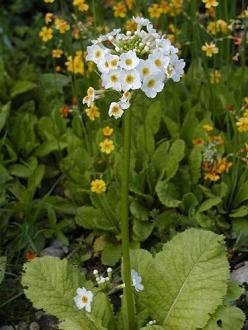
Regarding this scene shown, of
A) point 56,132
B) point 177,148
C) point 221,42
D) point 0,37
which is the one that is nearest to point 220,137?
point 177,148

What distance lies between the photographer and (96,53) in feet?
8.89

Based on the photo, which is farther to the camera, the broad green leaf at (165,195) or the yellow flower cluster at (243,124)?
the broad green leaf at (165,195)

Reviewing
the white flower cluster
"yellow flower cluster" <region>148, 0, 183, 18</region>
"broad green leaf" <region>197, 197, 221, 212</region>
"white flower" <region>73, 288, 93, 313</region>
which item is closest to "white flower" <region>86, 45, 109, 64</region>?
the white flower cluster

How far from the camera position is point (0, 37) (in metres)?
5.49

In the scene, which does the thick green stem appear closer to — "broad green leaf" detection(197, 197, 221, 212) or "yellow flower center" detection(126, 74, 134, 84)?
"yellow flower center" detection(126, 74, 134, 84)

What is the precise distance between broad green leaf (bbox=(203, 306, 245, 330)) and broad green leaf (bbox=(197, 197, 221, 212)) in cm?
77

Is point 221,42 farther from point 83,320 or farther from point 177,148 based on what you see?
point 83,320

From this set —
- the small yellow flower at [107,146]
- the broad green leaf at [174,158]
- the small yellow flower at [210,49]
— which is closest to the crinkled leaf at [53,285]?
the small yellow flower at [107,146]

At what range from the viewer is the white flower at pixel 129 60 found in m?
2.54

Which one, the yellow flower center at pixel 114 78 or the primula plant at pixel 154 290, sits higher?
the yellow flower center at pixel 114 78

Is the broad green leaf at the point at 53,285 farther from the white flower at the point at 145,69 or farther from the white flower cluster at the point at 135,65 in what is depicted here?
the white flower at the point at 145,69

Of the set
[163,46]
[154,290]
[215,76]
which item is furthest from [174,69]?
[215,76]

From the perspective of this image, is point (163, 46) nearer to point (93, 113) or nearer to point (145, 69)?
point (145, 69)

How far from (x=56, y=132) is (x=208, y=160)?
3.77 ft
